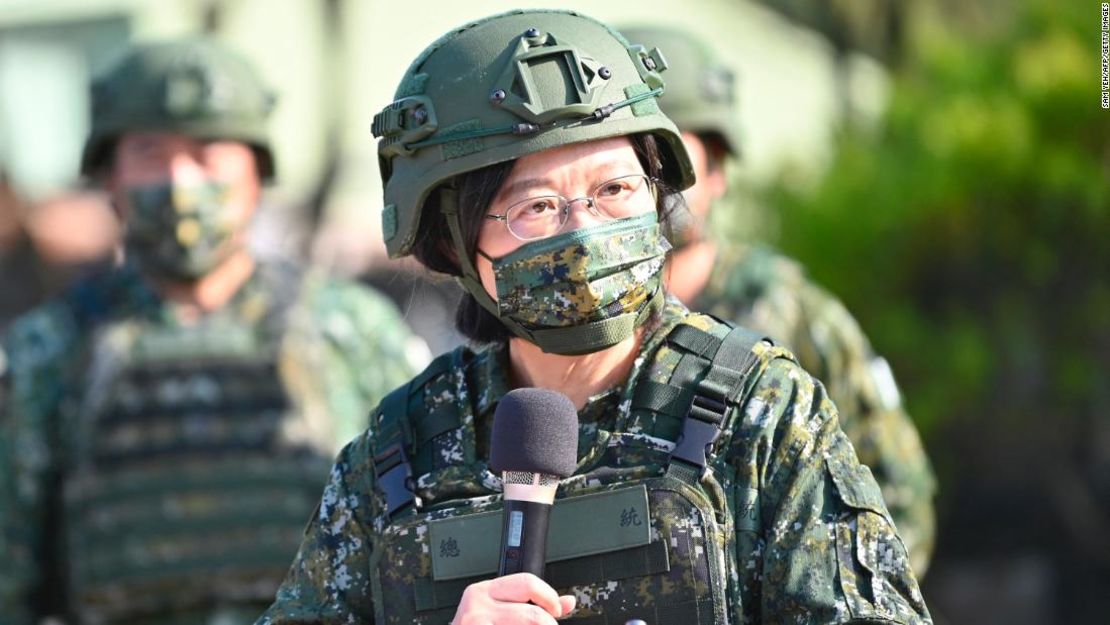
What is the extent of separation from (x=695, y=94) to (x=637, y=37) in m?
0.30

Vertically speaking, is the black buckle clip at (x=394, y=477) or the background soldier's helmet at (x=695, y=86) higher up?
the background soldier's helmet at (x=695, y=86)

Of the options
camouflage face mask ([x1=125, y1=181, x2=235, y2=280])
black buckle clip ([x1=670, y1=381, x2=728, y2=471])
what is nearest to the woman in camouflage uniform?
black buckle clip ([x1=670, y1=381, x2=728, y2=471])

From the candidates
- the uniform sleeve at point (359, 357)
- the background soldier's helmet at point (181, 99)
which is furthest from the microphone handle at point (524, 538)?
the background soldier's helmet at point (181, 99)

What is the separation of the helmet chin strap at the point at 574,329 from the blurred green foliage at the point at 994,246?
632 centimetres

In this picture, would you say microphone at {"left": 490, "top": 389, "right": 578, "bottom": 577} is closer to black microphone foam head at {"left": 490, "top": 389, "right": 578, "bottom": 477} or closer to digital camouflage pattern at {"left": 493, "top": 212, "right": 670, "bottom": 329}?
black microphone foam head at {"left": 490, "top": 389, "right": 578, "bottom": 477}

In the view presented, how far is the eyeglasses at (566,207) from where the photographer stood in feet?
11.9

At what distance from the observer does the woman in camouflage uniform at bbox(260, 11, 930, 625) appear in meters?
3.43

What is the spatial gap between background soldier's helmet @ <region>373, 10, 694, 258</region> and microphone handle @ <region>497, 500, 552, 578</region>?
69cm

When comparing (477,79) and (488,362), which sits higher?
(477,79)

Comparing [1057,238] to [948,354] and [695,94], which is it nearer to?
[948,354]

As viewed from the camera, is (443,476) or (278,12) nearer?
(443,476)

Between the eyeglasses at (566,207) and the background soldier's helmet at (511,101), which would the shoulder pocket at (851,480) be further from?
the background soldier's helmet at (511,101)

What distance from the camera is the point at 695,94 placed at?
282 inches

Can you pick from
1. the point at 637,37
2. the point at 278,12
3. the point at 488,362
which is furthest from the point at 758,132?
the point at 488,362
